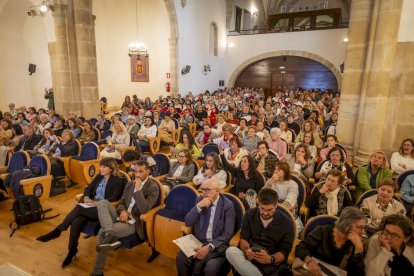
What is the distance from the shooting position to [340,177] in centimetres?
283

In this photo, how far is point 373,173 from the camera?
11.6 feet

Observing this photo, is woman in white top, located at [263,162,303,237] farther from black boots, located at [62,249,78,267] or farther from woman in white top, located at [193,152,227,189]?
black boots, located at [62,249,78,267]

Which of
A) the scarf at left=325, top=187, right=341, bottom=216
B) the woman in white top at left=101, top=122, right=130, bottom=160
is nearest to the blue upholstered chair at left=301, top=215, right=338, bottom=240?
the scarf at left=325, top=187, right=341, bottom=216

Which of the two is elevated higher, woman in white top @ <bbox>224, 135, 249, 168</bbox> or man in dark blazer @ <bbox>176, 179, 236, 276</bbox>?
woman in white top @ <bbox>224, 135, 249, 168</bbox>

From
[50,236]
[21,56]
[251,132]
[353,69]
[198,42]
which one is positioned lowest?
[50,236]

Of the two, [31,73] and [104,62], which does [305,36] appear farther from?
[31,73]

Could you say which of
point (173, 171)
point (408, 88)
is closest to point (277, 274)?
point (173, 171)

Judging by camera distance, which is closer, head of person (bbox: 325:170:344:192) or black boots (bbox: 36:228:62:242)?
head of person (bbox: 325:170:344:192)

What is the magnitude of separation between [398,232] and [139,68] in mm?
13519

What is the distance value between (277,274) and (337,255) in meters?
0.48

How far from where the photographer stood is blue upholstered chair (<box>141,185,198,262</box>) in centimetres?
281

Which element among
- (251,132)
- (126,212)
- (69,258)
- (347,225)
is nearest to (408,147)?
(251,132)

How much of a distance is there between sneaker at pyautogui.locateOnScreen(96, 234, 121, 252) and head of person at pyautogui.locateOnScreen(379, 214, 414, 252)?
7.50ft

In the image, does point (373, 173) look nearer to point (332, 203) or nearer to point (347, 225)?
point (332, 203)
